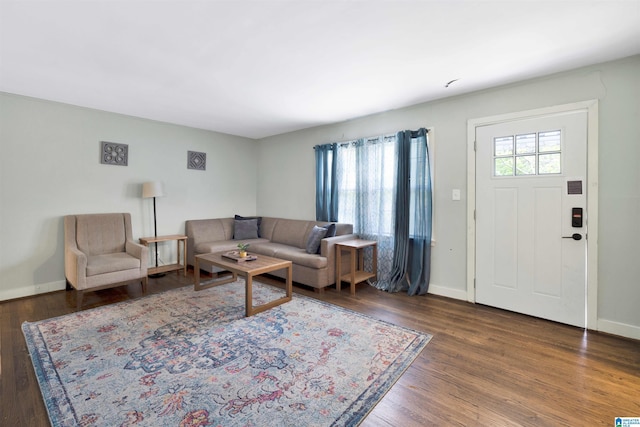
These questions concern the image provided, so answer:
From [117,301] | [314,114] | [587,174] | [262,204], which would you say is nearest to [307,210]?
[262,204]

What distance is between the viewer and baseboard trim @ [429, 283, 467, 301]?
3.47 metres

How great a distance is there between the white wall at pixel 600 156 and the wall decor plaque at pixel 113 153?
10.8 feet

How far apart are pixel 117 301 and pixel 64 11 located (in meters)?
2.92

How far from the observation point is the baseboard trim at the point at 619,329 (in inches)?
99.3

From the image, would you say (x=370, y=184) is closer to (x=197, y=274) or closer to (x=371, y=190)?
(x=371, y=190)

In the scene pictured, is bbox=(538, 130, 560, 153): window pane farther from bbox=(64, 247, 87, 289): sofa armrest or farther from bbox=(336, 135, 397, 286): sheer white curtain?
bbox=(64, 247, 87, 289): sofa armrest

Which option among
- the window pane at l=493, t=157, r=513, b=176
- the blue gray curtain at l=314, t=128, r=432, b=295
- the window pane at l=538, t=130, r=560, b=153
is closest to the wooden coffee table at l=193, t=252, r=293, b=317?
the blue gray curtain at l=314, t=128, r=432, b=295

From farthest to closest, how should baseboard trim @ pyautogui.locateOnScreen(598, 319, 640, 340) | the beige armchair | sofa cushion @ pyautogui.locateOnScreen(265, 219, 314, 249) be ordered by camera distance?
sofa cushion @ pyautogui.locateOnScreen(265, 219, 314, 249)
the beige armchair
baseboard trim @ pyautogui.locateOnScreen(598, 319, 640, 340)

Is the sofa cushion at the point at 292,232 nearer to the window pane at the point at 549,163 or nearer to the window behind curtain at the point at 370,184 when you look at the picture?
the window behind curtain at the point at 370,184

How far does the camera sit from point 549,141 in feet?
9.45

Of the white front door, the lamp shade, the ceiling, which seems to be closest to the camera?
the ceiling

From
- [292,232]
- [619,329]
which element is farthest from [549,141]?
[292,232]

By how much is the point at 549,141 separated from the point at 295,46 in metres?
2.64

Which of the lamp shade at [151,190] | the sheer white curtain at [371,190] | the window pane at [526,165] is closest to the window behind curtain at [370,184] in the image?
the sheer white curtain at [371,190]
